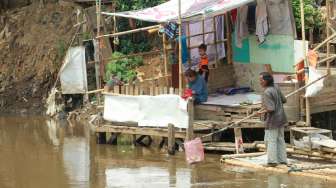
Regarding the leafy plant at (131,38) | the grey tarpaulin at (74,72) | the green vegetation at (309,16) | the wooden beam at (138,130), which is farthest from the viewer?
the leafy plant at (131,38)

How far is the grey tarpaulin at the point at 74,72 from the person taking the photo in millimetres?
20438

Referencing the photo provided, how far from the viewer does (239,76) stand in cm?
1709

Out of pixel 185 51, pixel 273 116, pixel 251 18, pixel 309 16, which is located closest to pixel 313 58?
pixel 273 116

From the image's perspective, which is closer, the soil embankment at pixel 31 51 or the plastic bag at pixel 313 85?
the plastic bag at pixel 313 85

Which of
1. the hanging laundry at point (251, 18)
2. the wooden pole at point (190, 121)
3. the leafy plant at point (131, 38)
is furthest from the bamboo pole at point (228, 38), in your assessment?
the leafy plant at point (131, 38)

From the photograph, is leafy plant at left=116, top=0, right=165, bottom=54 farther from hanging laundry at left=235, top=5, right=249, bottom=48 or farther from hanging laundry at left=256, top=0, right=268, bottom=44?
hanging laundry at left=256, top=0, right=268, bottom=44

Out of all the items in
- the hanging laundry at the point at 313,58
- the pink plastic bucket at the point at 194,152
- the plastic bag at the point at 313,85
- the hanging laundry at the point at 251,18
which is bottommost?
the pink plastic bucket at the point at 194,152

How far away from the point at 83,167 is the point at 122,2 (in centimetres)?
899

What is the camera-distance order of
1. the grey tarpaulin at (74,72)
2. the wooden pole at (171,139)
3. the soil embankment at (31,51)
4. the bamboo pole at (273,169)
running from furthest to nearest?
the soil embankment at (31,51)
the grey tarpaulin at (74,72)
the wooden pole at (171,139)
the bamboo pole at (273,169)

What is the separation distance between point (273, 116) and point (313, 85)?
178cm

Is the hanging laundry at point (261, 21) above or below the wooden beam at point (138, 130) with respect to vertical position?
above

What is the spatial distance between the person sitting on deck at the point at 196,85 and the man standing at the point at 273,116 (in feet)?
8.98

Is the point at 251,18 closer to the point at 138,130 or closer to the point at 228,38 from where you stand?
the point at 228,38

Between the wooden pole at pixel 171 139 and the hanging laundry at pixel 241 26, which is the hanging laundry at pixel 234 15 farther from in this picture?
the wooden pole at pixel 171 139
